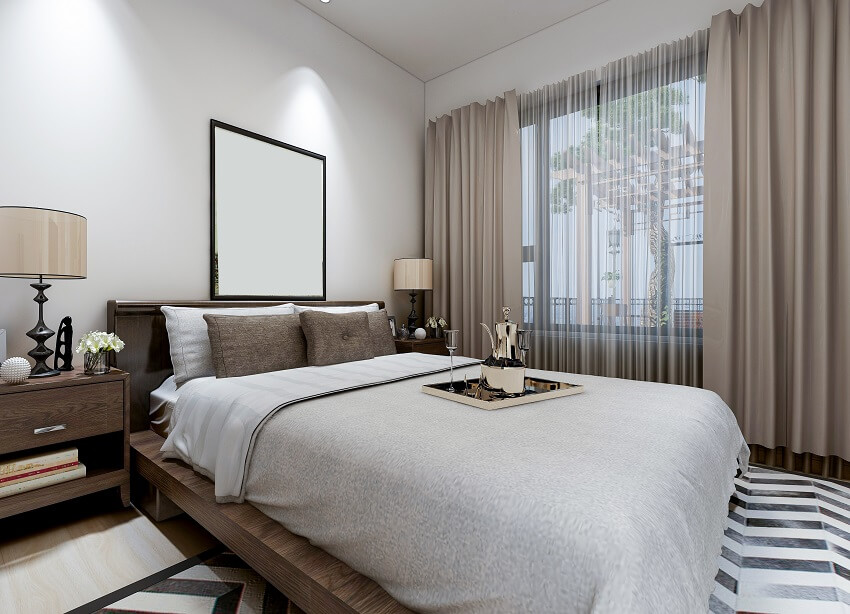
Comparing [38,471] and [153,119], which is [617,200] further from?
[38,471]

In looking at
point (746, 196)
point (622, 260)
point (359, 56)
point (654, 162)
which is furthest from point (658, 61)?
point (359, 56)

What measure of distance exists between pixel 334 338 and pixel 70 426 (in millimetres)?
1254

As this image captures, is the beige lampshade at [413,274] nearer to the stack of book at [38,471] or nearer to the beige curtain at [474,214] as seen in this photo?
the beige curtain at [474,214]

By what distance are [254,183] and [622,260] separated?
8.55 ft

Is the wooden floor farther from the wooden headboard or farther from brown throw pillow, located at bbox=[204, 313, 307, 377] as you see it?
brown throw pillow, located at bbox=[204, 313, 307, 377]

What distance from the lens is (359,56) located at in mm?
3812

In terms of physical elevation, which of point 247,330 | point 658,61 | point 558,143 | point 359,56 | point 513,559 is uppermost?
point 359,56

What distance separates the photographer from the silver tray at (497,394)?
5.39 feet

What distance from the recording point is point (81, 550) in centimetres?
178

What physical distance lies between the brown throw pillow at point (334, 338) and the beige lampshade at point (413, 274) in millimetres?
1144

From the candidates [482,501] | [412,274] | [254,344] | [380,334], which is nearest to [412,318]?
[412,274]

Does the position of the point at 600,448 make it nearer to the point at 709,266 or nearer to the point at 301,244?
the point at 709,266

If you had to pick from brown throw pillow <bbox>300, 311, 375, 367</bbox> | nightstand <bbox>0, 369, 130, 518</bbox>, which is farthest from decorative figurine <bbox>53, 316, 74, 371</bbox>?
brown throw pillow <bbox>300, 311, 375, 367</bbox>

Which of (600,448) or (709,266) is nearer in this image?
(600,448)
